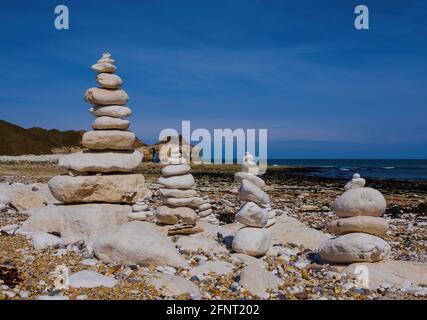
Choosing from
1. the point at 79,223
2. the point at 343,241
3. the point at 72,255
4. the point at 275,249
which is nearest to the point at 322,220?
the point at 275,249

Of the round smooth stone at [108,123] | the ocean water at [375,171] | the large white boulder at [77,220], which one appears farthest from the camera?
the ocean water at [375,171]

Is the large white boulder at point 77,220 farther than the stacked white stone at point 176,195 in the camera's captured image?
No

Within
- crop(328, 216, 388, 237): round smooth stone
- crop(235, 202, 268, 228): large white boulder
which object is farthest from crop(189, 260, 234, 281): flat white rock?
crop(328, 216, 388, 237): round smooth stone

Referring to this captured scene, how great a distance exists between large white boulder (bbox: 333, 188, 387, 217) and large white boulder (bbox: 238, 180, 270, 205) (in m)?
2.00

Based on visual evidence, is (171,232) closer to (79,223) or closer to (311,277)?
(79,223)

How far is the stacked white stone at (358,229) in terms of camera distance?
10516 millimetres

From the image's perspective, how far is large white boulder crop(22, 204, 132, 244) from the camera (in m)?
13.3

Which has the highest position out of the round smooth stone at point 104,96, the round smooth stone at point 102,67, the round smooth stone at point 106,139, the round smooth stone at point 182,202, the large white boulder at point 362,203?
the round smooth stone at point 102,67

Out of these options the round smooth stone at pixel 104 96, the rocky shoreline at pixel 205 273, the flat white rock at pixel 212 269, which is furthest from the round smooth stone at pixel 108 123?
the flat white rock at pixel 212 269

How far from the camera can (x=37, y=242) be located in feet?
37.9

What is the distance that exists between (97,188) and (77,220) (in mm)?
1227

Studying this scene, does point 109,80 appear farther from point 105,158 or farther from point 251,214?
point 251,214

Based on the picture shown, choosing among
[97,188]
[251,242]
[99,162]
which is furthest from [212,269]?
[99,162]

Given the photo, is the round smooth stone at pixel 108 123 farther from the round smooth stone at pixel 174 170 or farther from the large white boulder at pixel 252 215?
the large white boulder at pixel 252 215
